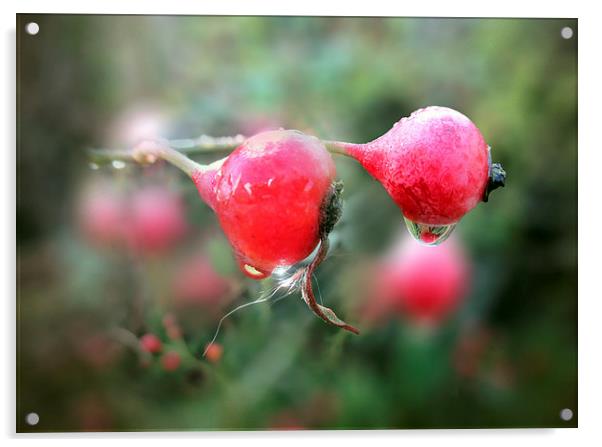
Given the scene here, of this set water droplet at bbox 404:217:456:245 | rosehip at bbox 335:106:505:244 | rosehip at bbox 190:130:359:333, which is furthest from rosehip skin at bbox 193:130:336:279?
water droplet at bbox 404:217:456:245

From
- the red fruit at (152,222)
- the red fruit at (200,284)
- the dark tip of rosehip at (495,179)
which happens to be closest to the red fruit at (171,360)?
the red fruit at (200,284)

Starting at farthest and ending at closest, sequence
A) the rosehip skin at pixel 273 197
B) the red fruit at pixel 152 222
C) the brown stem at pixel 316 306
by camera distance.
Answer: the red fruit at pixel 152 222
the brown stem at pixel 316 306
the rosehip skin at pixel 273 197

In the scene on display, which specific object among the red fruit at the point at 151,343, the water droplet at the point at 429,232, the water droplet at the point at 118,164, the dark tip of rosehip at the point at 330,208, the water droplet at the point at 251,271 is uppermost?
the water droplet at the point at 118,164

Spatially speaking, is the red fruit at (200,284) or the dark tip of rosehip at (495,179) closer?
the dark tip of rosehip at (495,179)

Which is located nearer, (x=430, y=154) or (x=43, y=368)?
(x=430, y=154)

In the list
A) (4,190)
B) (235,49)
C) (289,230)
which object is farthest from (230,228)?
(4,190)

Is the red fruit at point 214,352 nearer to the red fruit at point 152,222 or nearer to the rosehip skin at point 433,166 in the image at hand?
the red fruit at point 152,222

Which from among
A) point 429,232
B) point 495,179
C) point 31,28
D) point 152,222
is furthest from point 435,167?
point 31,28

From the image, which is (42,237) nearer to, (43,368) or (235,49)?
(43,368)
